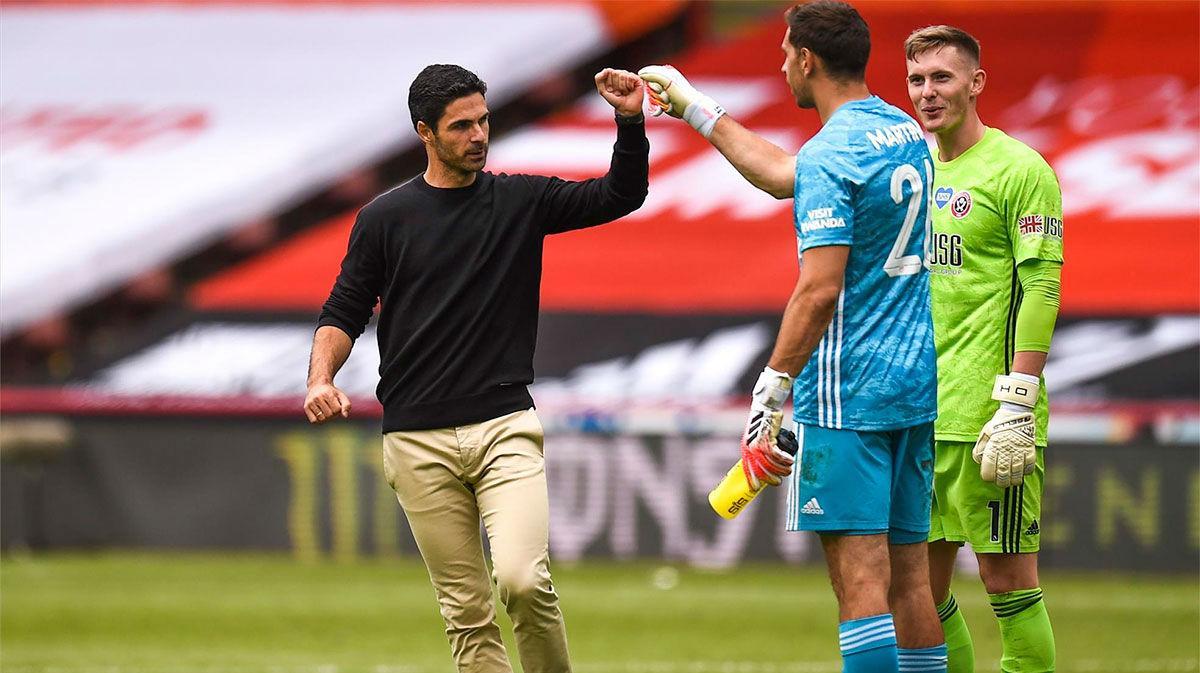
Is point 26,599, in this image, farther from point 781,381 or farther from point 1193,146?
point 1193,146

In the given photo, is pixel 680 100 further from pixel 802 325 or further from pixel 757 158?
pixel 802 325

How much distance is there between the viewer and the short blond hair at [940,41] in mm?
6422

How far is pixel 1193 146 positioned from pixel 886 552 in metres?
14.8

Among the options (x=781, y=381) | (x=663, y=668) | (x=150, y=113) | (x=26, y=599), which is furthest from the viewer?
(x=150, y=113)

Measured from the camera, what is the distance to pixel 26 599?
12.4 meters

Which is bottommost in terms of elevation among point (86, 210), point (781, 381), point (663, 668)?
point (663, 668)

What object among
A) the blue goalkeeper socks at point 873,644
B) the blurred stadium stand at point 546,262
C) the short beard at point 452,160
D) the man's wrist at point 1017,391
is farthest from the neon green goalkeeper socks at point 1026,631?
the blurred stadium stand at point 546,262

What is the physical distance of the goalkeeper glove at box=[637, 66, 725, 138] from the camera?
5.80 metres

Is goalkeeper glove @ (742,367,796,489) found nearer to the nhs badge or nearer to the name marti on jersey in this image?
the name marti on jersey

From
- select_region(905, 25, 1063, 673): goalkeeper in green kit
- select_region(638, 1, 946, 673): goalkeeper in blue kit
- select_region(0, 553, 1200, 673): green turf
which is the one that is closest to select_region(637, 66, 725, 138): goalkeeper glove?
select_region(638, 1, 946, 673): goalkeeper in blue kit

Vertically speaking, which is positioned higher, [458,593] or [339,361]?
[339,361]

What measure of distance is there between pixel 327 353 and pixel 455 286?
19.9 inches

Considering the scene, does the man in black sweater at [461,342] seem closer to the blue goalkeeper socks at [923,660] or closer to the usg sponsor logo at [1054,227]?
the blue goalkeeper socks at [923,660]

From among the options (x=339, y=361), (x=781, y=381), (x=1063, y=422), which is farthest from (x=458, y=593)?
(x=1063, y=422)
